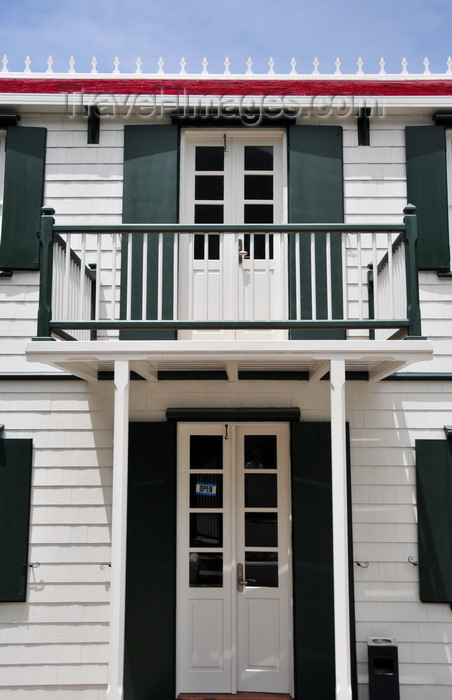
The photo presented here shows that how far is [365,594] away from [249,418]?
196cm

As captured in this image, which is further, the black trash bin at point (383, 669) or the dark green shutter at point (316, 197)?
the dark green shutter at point (316, 197)

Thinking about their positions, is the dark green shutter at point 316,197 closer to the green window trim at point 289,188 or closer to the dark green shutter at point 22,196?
the green window trim at point 289,188

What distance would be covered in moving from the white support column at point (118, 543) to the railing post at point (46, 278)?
0.63m

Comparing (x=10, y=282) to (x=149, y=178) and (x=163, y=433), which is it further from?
(x=163, y=433)

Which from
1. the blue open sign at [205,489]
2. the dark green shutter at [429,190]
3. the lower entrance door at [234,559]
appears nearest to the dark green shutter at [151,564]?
the lower entrance door at [234,559]

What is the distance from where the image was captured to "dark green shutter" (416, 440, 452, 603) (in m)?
6.08

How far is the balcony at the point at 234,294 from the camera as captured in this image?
5.17m

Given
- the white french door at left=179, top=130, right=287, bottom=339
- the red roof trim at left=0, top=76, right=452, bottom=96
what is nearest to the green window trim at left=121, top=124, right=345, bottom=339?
the white french door at left=179, top=130, right=287, bottom=339

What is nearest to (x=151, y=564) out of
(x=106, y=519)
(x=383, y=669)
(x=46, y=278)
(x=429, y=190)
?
(x=106, y=519)

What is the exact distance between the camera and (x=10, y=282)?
6.61 m

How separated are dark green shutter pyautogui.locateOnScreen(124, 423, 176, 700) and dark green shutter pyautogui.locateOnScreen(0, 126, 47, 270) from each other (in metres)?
2.05

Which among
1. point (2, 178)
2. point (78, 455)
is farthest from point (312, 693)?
point (2, 178)

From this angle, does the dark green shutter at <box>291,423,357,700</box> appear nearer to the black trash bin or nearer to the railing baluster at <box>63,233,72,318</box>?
the black trash bin

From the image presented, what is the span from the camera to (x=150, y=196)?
6613 mm
